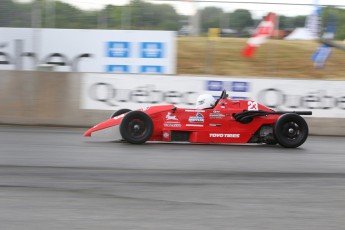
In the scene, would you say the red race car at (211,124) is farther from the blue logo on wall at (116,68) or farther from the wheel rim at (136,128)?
the blue logo on wall at (116,68)

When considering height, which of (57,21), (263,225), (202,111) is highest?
(57,21)

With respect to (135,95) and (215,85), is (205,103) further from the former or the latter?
(135,95)

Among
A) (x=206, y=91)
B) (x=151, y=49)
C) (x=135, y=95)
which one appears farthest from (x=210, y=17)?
(x=135, y=95)

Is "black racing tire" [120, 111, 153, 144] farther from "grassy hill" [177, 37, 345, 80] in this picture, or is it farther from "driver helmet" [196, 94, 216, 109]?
"grassy hill" [177, 37, 345, 80]

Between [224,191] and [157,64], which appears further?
[157,64]

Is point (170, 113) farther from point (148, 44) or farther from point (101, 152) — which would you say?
point (148, 44)

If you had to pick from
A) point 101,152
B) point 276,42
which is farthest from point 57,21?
point 101,152

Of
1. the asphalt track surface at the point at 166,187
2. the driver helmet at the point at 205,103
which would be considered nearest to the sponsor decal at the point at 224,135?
the asphalt track surface at the point at 166,187

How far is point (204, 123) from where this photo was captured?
11047 mm

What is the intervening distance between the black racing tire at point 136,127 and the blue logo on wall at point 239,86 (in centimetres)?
478

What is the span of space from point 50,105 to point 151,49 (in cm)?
332

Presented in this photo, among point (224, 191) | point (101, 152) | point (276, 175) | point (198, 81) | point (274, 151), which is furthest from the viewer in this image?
point (198, 81)

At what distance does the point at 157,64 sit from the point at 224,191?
32.9ft

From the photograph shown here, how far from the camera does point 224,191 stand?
6.73m
